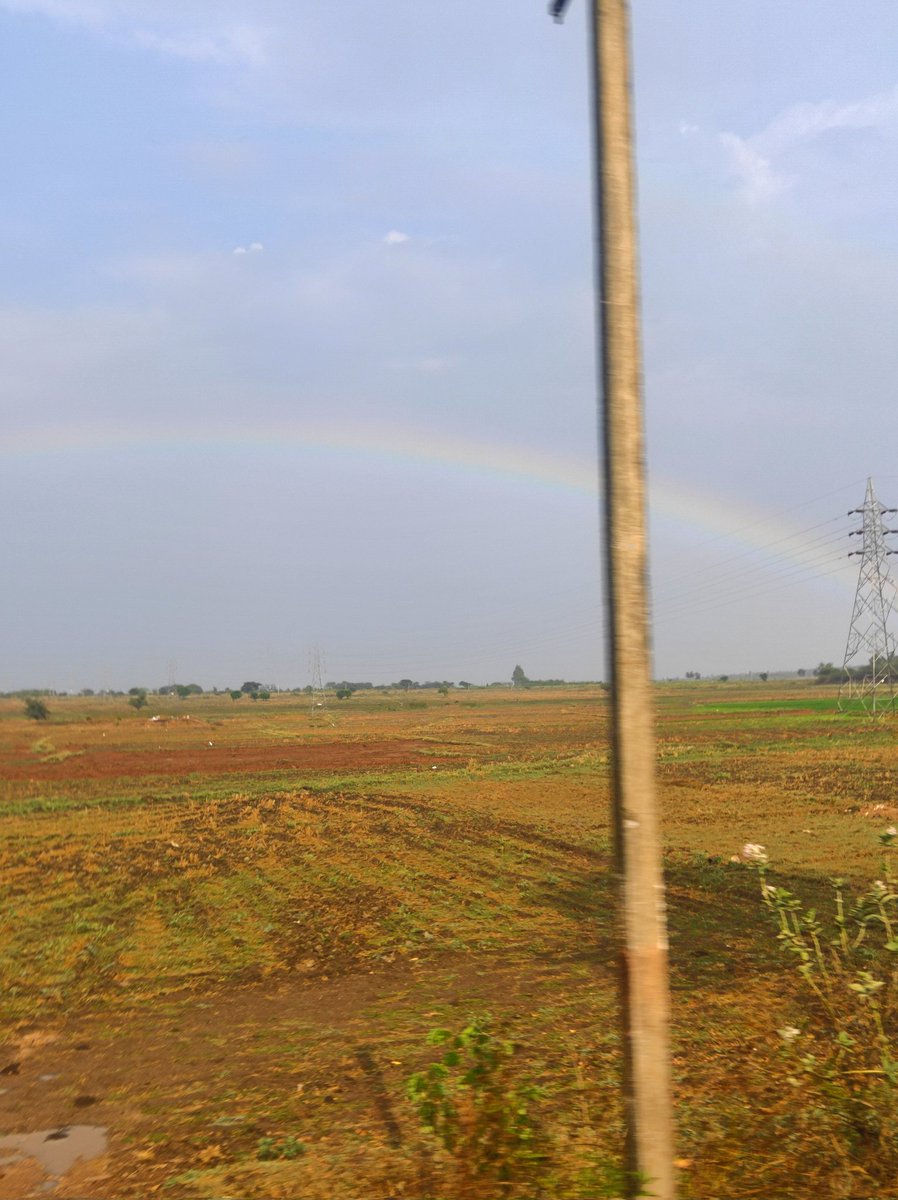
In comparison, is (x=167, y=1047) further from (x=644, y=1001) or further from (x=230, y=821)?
(x=230, y=821)

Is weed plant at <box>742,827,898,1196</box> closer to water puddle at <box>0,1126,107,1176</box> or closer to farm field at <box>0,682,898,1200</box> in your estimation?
farm field at <box>0,682,898,1200</box>

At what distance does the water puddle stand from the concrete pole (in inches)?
133

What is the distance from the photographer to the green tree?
40.2 metres

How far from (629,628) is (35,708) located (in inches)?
1815

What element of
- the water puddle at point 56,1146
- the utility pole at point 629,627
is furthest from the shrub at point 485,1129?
the water puddle at point 56,1146

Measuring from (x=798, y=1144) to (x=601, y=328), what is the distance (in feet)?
12.6

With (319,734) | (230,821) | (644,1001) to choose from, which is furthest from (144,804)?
(319,734)

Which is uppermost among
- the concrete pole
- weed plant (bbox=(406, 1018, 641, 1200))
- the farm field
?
the concrete pole

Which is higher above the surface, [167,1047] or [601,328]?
[601,328]

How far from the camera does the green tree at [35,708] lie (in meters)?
40.2

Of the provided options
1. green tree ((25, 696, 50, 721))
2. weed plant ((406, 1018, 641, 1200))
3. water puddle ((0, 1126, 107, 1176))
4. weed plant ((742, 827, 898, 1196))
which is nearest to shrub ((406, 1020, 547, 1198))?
weed plant ((406, 1018, 641, 1200))

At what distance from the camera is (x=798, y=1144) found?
4.21m

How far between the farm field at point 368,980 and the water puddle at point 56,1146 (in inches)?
2.8

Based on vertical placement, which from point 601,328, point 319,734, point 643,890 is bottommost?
point 319,734
